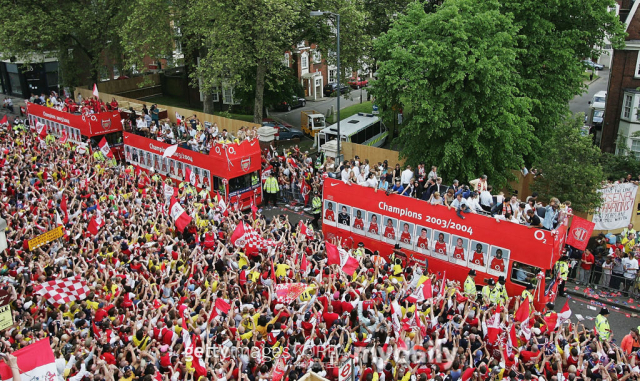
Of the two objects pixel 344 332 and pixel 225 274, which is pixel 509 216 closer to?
pixel 344 332

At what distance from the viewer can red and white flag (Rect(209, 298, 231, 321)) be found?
1304cm

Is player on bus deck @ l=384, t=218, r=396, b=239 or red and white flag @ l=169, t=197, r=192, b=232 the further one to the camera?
player on bus deck @ l=384, t=218, r=396, b=239

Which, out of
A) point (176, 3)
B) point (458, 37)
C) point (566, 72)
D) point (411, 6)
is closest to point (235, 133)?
point (176, 3)

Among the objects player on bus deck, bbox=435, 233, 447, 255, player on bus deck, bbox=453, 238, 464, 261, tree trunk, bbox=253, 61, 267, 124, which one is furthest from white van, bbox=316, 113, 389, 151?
player on bus deck, bbox=453, 238, 464, 261

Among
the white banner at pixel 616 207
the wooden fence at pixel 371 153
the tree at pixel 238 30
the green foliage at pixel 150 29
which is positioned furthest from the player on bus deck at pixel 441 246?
the green foliage at pixel 150 29

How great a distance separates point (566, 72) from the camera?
79.6 feet

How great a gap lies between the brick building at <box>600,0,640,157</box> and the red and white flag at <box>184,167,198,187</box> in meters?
21.3

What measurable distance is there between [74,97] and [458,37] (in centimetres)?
3354

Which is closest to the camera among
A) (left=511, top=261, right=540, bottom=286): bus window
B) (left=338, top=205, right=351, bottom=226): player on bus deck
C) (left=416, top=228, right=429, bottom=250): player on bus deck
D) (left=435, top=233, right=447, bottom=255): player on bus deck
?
(left=511, top=261, right=540, bottom=286): bus window

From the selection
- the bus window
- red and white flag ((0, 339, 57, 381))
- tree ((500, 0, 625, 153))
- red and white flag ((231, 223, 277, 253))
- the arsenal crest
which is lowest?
the bus window

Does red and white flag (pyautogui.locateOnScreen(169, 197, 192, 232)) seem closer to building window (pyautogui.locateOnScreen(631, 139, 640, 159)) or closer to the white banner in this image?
the white banner

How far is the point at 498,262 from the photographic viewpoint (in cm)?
1697

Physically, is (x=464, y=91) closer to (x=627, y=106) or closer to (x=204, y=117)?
(x=627, y=106)

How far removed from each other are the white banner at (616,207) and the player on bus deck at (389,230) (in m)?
7.93
